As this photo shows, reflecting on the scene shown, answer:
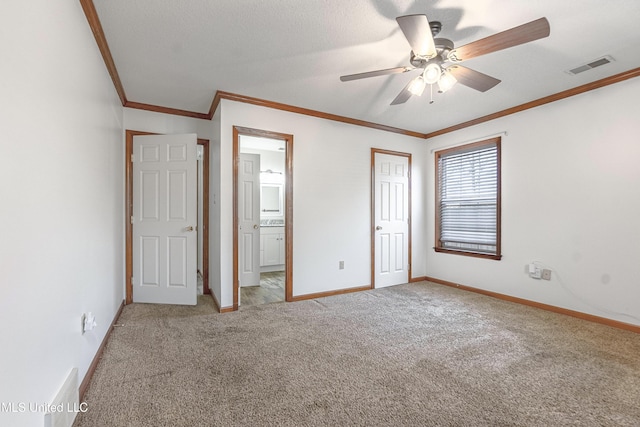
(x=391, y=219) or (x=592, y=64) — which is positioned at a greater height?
(x=592, y=64)

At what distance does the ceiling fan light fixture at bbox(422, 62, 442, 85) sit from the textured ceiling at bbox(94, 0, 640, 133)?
301 millimetres

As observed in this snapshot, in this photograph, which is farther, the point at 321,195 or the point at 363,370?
the point at 321,195

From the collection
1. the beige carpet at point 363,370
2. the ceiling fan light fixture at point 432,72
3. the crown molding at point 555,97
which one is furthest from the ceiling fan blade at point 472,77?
the beige carpet at point 363,370

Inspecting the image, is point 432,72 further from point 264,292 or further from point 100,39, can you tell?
point 264,292

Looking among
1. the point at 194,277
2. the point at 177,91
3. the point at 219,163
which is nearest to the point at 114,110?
the point at 177,91

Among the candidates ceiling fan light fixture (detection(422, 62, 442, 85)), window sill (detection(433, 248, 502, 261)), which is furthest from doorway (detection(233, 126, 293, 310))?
window sill (detection(433, 248, 502, 261))

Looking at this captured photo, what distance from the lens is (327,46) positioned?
239 cm

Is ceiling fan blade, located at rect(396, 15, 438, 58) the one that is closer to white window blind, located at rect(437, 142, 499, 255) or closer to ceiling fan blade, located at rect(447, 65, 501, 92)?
ceiling fan blade, located at rect(447, 65, 501, 92)

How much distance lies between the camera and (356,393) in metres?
1.84

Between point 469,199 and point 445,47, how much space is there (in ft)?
8.88

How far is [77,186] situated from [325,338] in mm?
2138

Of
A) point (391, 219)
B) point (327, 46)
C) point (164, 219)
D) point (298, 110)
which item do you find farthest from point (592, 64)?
point (164, 219)

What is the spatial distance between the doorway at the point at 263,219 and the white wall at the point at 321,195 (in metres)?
0.07

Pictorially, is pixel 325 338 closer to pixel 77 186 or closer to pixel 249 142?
pixel 77 186
